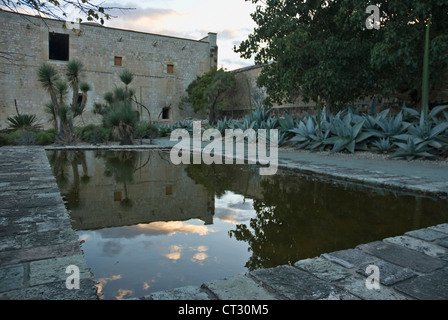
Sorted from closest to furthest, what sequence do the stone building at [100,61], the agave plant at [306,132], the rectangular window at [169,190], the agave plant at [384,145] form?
the rectangular window at [169,190], the agave plant at [384,145], the agave plant at [306,132], the stone building at [100,61]

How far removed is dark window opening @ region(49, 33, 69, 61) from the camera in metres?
20.2

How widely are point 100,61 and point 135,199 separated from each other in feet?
64.0

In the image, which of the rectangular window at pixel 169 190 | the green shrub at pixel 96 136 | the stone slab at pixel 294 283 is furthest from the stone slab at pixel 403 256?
the green shrub at pixel 96 136

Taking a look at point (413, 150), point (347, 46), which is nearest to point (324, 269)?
point (413, 150)

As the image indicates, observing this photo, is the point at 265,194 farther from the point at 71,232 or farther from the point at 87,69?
the point at 87,69

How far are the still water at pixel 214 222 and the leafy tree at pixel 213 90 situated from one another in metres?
15.0

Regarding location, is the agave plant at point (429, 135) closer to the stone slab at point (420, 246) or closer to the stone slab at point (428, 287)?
the stone slab at point (420, 246)

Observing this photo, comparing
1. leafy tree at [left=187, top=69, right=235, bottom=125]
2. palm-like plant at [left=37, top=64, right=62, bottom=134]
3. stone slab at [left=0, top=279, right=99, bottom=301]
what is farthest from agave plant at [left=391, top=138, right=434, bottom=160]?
leafy tree at [left=187, top=69, right=235, bottom=125]

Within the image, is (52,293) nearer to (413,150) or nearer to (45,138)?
(413,150)

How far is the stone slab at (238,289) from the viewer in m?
1.30

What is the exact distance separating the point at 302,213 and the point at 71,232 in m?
1.75

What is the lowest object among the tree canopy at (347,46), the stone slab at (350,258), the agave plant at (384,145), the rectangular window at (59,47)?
the stone slab at (350,258)

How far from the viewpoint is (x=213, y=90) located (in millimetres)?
19531

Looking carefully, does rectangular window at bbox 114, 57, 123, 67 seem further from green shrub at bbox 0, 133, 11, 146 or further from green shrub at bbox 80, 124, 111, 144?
green shrub at bbox 0, 133, 11, 146
